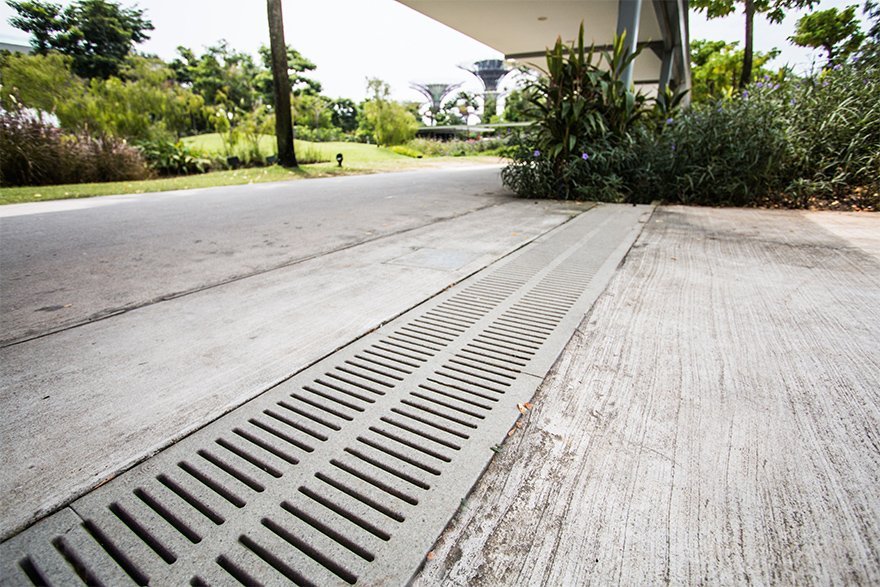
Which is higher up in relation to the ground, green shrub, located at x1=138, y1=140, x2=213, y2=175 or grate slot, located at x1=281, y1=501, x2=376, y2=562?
green shrub, located at x1=138, y1=140, x2=213, y2=175

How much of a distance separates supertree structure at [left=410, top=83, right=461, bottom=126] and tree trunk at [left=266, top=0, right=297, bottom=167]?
46.7 m

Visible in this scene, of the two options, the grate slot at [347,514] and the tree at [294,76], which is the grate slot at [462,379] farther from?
the tree at [294,76]

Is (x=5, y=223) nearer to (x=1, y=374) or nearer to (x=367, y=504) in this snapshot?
(x=1, y=374)

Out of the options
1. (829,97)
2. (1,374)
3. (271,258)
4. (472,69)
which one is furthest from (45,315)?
(472,69)

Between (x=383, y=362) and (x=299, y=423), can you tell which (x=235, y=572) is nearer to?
(x=299, y=423)

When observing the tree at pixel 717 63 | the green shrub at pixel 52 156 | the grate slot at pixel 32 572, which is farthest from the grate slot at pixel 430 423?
the tree at pixel 717 63

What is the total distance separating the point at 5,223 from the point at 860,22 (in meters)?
23.7

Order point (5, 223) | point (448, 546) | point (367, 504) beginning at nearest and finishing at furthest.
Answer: point (448, 546), point (367, 504), point (5, 223)

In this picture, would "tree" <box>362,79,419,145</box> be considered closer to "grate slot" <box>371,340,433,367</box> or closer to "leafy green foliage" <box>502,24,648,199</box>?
"leafy green foliage" <box>502,24,648,199</box>

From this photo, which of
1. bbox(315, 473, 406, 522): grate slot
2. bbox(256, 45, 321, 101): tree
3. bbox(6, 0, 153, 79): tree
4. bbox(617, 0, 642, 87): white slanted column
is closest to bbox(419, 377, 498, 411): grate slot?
bbox(315, 473, 406, 522): grate slot

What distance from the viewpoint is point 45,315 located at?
2.03 m

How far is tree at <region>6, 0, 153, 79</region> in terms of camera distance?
19.7m

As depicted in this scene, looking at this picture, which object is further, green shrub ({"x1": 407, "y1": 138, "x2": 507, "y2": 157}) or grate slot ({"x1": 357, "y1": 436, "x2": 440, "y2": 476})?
green shrub ({"x1": 407, "y1": 138, "x2": 507, "y2": 157})

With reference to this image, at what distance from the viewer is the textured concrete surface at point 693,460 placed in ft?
2.69
